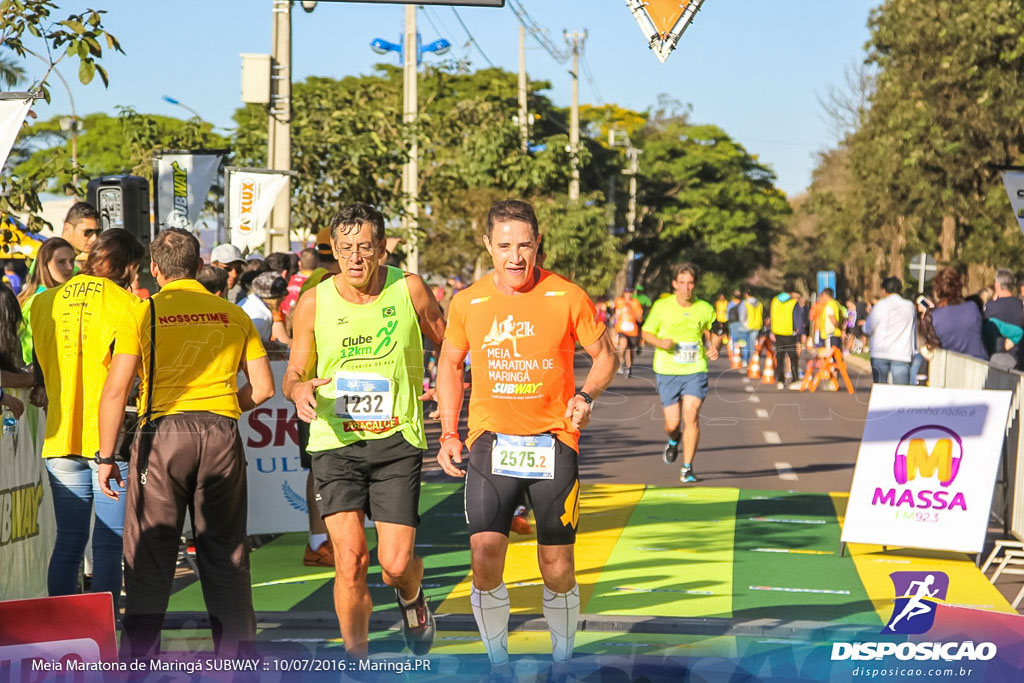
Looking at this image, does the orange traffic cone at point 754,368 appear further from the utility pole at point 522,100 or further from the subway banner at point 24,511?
the subway banner at point 24,511

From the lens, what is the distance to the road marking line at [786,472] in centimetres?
1394

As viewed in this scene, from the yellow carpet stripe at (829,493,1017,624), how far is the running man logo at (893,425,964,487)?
55 cm

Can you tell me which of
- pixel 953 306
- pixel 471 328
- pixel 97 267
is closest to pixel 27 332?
pixel 97 267

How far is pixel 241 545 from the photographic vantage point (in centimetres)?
619

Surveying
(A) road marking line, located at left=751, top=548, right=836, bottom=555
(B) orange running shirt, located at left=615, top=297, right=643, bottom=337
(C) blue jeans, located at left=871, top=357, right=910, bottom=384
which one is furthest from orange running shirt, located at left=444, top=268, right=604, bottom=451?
(B) orange running shirt, located at left=615, top=297, right=643, bottom=337

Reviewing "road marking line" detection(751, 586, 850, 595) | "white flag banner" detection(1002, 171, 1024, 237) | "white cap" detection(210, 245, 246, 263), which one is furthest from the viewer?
"white cap" detection(210, 245, 246, 263)

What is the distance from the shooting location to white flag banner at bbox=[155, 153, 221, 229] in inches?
502

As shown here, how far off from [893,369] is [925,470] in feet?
21.6

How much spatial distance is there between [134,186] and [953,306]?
7.69 metres

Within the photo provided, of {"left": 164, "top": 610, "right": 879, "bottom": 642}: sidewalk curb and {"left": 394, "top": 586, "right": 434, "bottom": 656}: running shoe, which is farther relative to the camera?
{"left": 164, "top": 610, "right": 879, "bottom": 642}: sidewalk curb

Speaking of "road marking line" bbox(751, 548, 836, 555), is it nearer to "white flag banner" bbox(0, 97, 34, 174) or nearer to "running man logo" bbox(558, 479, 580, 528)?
"running man logo" bbox(558, 479, 580, 528)

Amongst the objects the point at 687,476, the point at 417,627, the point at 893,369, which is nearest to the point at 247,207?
the point at 687,476

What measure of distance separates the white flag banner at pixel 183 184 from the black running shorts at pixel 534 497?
692 centimetres

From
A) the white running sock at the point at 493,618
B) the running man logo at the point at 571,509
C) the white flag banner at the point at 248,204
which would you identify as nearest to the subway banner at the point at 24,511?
the white running sock at the point at 493,618
